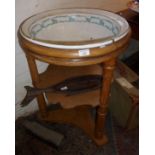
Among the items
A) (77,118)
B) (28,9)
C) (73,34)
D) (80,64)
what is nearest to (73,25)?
(73,34)

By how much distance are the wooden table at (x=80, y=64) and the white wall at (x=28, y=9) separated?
0.13 meters

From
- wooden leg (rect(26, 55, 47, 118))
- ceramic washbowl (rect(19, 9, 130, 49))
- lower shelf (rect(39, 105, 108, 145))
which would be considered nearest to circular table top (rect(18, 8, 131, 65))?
ceramic washbowl (rect(19, 9, 130, 49))

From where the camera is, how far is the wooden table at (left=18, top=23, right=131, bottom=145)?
0.72 m

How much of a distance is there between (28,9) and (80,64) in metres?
0.42

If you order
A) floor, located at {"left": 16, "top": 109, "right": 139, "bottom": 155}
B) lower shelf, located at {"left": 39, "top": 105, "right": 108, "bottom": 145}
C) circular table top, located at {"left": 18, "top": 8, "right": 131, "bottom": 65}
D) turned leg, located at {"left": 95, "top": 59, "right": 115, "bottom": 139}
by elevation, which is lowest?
floor, located at {"left": 16, "top": 109, "right": 139, "bottom": 155}

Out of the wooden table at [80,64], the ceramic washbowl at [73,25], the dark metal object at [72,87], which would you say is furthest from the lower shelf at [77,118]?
the ceramic washbowl at [73,25]

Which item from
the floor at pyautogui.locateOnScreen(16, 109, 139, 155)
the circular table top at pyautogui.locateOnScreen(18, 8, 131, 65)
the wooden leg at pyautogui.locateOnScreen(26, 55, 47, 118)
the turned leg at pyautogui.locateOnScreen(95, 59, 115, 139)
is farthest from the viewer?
the floor at pyautogui.locateOnScreen(16, 109, 139, 155)

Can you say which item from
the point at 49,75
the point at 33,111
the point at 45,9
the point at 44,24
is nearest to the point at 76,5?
the point at 45,9

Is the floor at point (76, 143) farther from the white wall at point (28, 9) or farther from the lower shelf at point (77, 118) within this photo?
the white wall at point (28, 9)

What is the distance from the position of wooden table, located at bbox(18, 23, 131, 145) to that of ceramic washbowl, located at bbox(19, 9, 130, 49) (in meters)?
0.09

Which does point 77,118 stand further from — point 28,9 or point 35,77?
point 28,9

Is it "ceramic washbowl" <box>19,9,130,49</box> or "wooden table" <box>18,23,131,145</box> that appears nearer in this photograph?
"wooden table" <box>18,23,131,145</box>

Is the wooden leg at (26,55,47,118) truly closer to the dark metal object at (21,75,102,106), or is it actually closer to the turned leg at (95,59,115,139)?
the dark metal object at (21,75,102,106)

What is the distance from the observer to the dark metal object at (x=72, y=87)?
0.96 m
